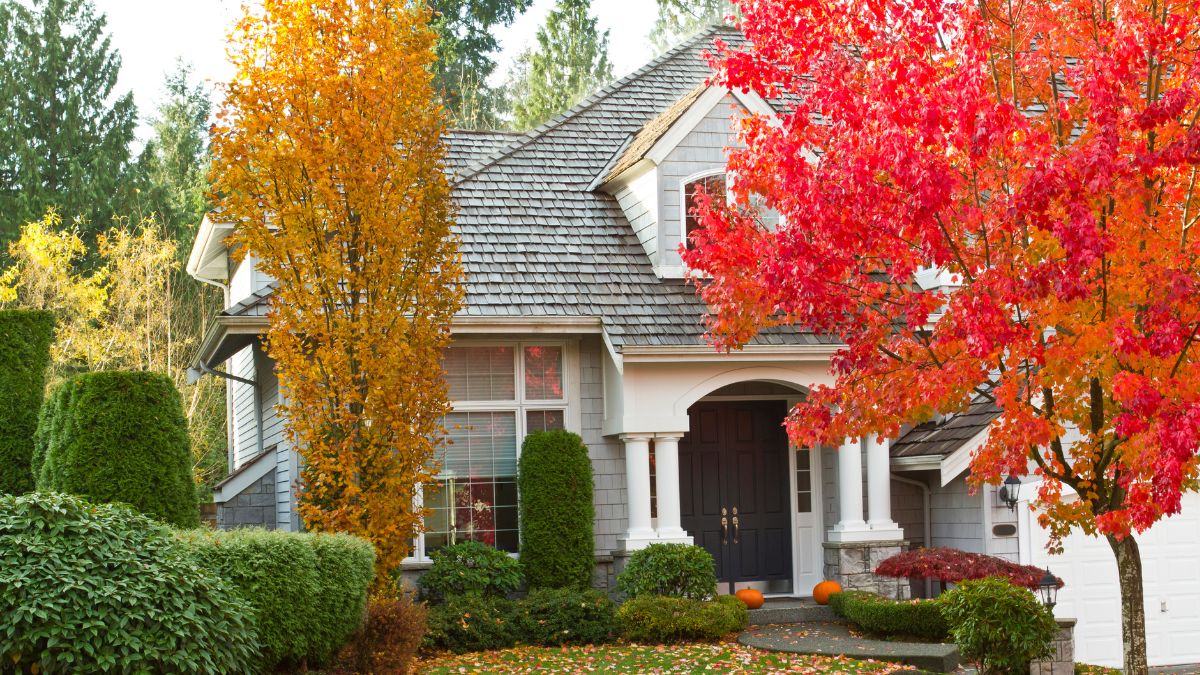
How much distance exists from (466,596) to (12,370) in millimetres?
4987

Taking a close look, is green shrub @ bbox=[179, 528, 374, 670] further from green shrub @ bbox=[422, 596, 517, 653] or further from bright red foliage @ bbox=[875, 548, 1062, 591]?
bright red foliage @ bbox=[875, 548, 1062, 591]

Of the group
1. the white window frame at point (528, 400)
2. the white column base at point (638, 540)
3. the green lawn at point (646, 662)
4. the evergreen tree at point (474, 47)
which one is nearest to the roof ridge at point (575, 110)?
the white window frame at point (528, 400)

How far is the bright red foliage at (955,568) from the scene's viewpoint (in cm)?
1288

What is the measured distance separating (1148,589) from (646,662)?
659 centimetres

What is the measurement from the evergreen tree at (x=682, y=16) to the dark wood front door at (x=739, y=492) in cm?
2853

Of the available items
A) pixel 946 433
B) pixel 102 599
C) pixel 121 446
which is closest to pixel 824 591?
pixel 946 433

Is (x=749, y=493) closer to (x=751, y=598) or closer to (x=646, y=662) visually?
(x=751, y=598)

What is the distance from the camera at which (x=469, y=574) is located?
1313 centimetres

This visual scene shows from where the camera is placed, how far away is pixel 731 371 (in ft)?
47.3

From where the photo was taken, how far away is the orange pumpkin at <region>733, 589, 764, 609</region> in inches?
557

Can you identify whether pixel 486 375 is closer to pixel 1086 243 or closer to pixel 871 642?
pixel 871 642

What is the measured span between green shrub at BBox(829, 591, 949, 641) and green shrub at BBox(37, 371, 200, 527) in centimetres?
676

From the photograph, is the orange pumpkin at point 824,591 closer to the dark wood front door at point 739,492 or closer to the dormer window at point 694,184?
the dark wood front door at point 739,492


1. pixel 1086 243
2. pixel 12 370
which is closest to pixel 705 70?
pixel 12 370
